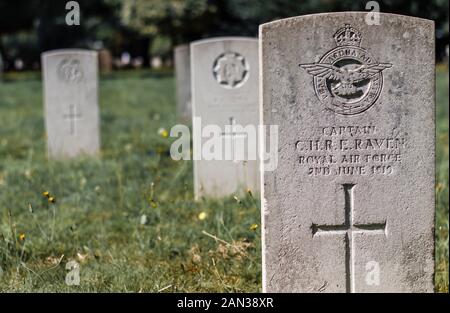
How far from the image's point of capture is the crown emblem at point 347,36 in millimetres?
3918

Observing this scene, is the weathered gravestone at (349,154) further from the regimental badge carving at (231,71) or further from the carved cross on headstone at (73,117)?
the carved cross on headstone at (73,117)

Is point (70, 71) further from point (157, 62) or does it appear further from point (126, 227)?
point (157, 62)

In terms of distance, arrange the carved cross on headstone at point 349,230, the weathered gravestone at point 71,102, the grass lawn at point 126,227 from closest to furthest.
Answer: the carved cross on headstone at point 349,230, the grass lawn at point 126,227, the weathered gravestone at point 71,102

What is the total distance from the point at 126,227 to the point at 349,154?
8.17 feet

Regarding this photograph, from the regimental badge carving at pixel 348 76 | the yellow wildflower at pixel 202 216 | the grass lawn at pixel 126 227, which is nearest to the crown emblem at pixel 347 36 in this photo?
the regimental badge carving at pixel 348 76

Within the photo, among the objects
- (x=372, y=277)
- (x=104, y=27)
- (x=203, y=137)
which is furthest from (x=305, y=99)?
(x=104, y=27)

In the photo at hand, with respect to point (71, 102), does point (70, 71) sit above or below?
above

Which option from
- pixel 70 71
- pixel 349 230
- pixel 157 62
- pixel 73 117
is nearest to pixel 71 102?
pixel 73 117

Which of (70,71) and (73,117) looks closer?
(70,71)

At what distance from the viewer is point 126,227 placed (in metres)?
5.95

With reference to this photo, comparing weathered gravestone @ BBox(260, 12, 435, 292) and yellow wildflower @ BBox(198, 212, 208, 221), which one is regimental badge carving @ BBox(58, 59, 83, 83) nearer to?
yellow wildflower @ BBox(198, 212, 208, 221)

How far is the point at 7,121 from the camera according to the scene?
12977 millimetres

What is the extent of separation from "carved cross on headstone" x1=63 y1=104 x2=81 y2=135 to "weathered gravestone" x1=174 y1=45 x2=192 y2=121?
2914 millimetres

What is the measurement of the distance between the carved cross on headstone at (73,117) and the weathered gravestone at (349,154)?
19.1ft
